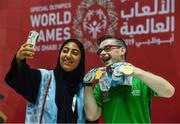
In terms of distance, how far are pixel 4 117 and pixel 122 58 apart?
4.21 ft

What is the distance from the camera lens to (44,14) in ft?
9.32

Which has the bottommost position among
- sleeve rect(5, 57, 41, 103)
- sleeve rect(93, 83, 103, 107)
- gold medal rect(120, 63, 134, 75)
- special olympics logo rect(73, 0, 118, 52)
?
sleeve rect(93, 83, 103, 107)

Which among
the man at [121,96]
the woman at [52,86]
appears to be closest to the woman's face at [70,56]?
the woman at [52,86]

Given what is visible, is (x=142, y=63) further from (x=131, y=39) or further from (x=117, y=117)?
(x=117, y=117)

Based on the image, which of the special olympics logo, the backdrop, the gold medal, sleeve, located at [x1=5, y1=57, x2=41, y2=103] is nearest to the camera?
the gold medal

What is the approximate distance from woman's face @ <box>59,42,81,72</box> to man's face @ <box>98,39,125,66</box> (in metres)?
0.13

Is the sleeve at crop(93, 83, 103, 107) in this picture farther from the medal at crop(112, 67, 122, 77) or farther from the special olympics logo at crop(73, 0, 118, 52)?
the special olympics logo at crop(73, 0, 118, 52)

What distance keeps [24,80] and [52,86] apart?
0.45 ft

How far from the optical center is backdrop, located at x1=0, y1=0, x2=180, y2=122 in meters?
2.41

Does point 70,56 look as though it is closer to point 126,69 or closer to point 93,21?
point 126,69

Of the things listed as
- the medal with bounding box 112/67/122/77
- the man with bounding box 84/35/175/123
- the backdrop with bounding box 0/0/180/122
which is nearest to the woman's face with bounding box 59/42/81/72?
the man with bounding box 84/35/175/123

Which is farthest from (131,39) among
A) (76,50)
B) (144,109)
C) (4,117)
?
(4,117)

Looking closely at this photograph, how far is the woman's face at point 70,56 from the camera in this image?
195 cm

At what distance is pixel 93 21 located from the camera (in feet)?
8.80
